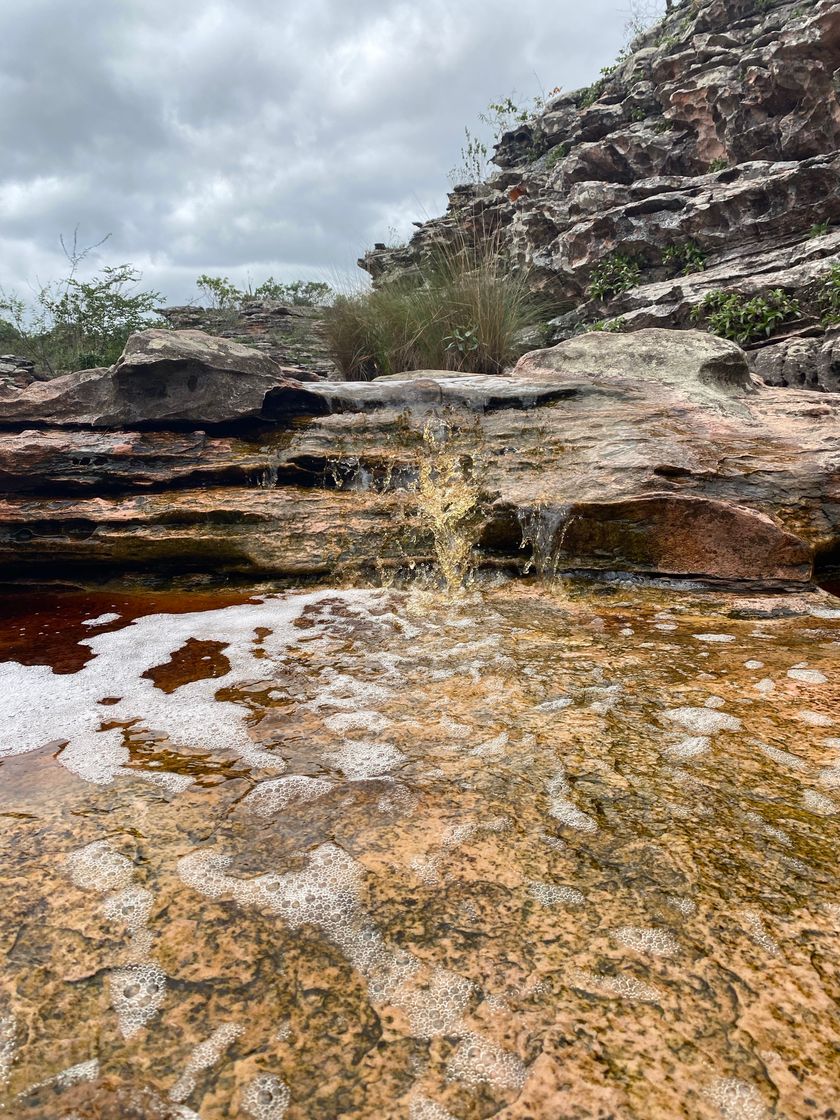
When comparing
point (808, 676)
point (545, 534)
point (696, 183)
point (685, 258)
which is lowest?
point (808, 676)

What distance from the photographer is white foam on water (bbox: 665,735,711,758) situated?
4.46 feet

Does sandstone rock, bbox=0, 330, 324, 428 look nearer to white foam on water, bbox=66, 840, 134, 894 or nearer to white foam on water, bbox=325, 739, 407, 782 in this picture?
white foam on water, bbox=325, 739, 407, 782

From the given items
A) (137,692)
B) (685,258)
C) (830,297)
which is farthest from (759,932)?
(685,258)

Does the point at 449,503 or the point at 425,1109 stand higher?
the point at 449,503

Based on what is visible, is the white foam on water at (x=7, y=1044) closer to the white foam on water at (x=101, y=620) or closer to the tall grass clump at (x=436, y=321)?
the white foam on water at (x=101, y=620)

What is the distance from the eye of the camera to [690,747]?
1.39 metres

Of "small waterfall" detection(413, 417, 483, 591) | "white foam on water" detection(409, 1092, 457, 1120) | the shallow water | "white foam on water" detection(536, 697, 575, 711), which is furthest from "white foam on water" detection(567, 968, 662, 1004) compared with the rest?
"small waterfall" detection(413, 417, 483, 591)

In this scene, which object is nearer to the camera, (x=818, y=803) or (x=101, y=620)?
(x=818, y=803)

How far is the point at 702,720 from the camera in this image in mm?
1517

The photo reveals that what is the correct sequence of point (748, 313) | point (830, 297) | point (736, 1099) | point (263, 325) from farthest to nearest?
point (263, 325)
point (748, 313)
point (830, 297)
point (736, 1099)

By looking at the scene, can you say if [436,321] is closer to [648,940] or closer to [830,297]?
[830,297]

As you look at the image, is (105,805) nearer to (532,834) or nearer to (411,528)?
(532,834)

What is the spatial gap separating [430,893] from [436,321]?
6.07 meters

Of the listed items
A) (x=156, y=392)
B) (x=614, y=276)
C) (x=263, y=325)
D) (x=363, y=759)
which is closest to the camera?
(x=363, y=759)
